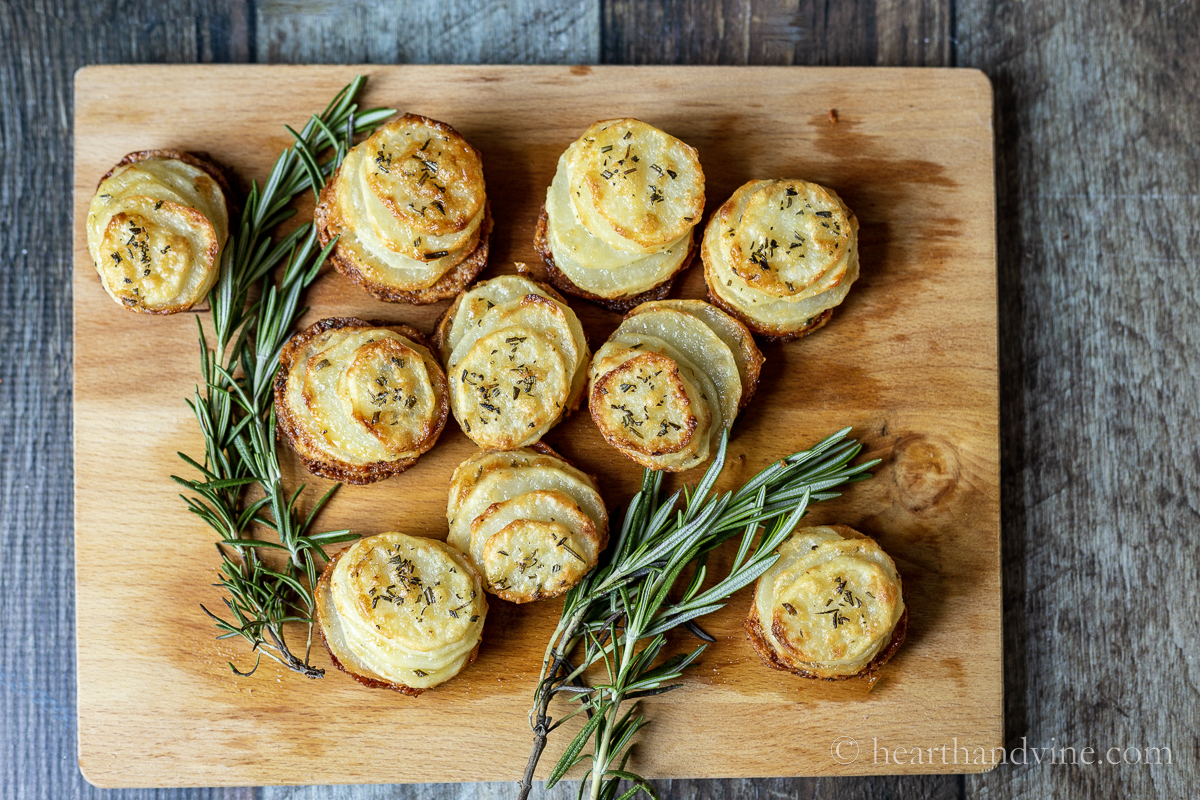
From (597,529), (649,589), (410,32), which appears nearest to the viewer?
(649,589)

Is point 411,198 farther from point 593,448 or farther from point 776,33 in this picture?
point 776,33

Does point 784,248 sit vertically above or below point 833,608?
above

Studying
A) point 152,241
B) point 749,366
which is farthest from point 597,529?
point 152,241

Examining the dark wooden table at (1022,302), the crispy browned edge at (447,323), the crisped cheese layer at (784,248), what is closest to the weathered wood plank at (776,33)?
the dark wooden table at (1022,302)

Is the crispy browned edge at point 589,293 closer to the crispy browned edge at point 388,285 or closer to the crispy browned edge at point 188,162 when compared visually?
the crispy browned edge at point 388,285

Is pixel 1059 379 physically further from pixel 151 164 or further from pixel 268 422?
pixel 151 164

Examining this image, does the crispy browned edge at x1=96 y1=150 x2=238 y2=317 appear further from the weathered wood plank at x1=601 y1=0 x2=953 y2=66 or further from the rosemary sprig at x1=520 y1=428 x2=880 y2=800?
the rosemary sprig at x1=520 y1=428 x2=880 y2=800
